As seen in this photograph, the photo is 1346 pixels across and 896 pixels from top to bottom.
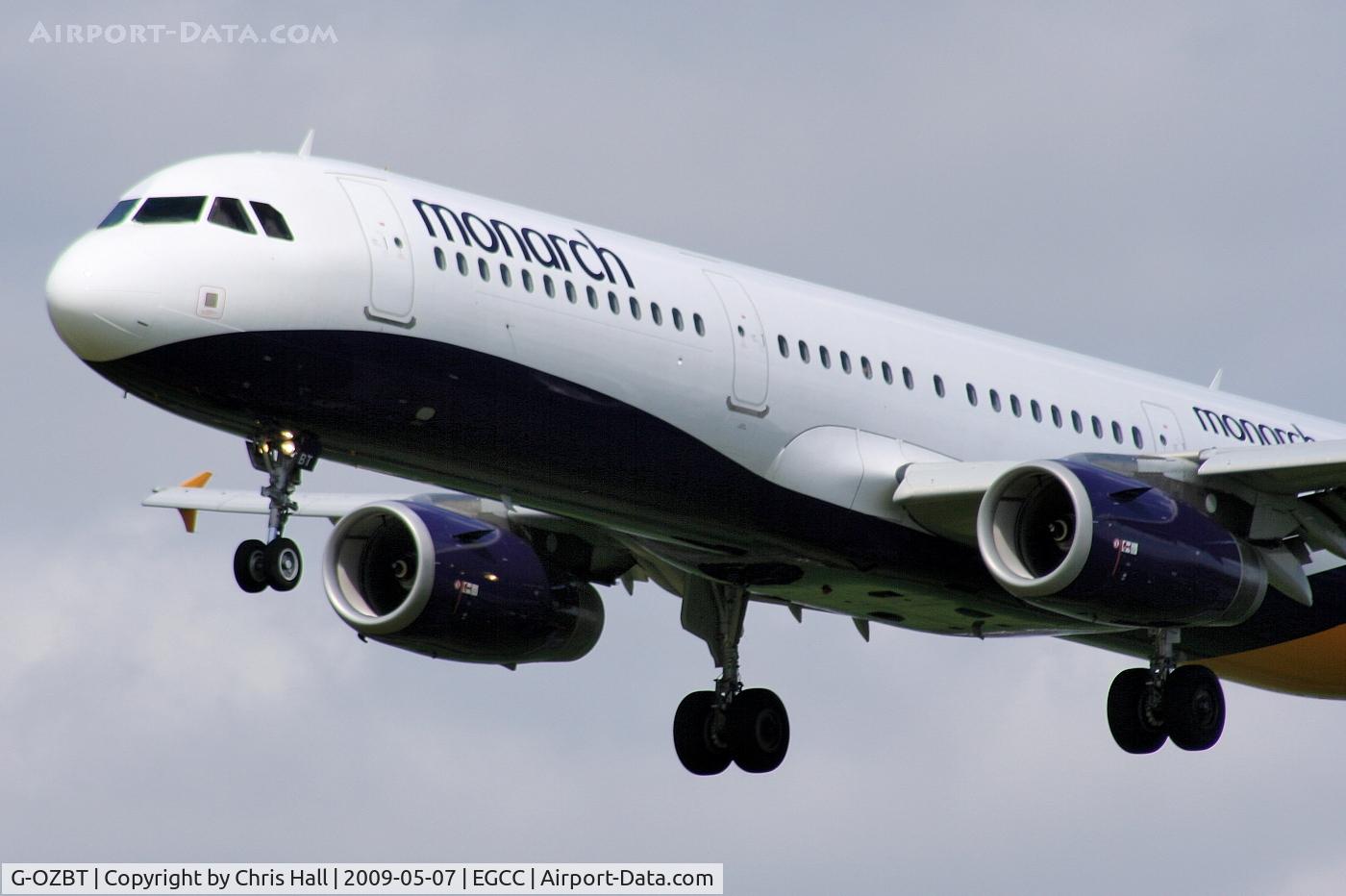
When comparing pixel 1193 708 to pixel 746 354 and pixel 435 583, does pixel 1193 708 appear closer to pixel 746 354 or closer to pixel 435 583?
pixel 746 354

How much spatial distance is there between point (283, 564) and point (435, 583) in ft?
20.6

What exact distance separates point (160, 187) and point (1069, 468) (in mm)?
10681

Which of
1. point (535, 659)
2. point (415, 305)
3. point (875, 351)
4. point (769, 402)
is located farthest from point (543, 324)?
point (535, 659)

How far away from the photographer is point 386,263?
25.0 m

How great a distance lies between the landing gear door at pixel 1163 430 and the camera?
33.2 meters

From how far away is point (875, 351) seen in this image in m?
29.8

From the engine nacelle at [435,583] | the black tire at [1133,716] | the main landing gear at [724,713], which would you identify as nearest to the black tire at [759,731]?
the main landing gear at [724,713]

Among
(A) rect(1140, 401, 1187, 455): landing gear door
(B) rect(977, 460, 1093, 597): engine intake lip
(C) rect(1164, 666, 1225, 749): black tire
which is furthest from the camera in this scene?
(A) rect(1140, 401, 1187, 455): landing gear door

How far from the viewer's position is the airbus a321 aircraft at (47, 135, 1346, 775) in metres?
24.5

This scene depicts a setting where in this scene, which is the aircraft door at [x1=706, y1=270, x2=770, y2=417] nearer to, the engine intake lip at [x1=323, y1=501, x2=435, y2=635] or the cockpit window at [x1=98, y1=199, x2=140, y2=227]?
the engine intake lip at [x1=323, y1=501, x2=435, y2=635]

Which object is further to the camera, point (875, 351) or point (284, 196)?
point (875, 351)

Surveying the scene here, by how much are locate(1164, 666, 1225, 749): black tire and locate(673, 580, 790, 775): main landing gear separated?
563 cm

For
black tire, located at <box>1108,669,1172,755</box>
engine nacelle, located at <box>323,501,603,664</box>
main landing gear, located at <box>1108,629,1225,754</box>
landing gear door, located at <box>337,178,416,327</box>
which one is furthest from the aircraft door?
black tire, located at <box>1108,669,1172,755</box>

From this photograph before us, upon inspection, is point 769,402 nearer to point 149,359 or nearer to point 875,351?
point 875,351
